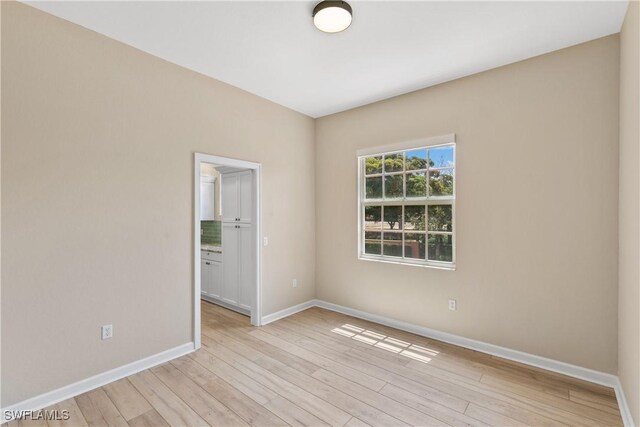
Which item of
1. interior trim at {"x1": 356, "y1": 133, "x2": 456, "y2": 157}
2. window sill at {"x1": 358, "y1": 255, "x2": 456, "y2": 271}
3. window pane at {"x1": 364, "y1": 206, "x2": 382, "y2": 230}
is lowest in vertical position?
window sill at {"x1": 358, "y1": 255, "x2": 456, "y2": 271}

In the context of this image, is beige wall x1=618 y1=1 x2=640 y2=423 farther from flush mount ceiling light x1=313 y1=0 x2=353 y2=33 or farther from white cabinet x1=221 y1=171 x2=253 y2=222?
white cabinet x1=221 y1=171 x2=253 y2=222

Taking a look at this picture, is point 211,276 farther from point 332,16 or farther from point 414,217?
point 332,16

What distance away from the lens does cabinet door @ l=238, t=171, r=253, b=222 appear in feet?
13.4

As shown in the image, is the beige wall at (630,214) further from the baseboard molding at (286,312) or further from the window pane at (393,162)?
the baseboard molding at (286,312)

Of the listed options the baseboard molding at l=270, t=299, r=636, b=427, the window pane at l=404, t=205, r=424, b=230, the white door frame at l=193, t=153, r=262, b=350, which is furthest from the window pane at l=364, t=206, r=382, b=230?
the white door frame at l=193, t=153, r=262, b=350

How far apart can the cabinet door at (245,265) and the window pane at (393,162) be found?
2010mm

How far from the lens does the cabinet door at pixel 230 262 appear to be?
14.2 ft

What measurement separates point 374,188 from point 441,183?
0.90m

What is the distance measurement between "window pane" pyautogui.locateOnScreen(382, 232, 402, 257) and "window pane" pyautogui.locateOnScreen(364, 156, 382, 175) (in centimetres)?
86

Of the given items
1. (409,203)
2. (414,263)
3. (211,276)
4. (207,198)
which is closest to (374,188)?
(409,203)

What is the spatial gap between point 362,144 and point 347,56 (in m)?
1.41

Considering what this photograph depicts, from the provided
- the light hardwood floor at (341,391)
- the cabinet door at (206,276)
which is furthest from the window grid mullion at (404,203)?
the cabinet door at (206,276)

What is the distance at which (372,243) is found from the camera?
407cm

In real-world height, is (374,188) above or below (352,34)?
below
